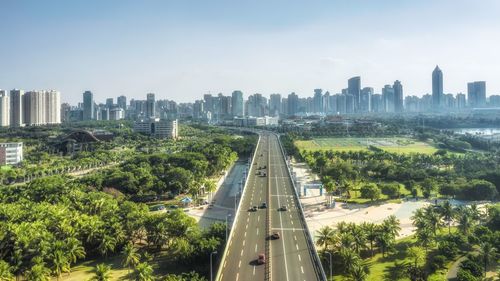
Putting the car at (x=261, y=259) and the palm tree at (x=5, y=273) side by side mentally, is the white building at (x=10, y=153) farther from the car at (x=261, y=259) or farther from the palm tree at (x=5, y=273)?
the car at (x=261, y=259)

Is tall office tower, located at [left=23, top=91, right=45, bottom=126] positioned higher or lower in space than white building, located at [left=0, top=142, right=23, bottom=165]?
higher

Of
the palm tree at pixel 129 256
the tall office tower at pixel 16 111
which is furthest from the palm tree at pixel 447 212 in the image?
the tall office tower at pixel 16 111

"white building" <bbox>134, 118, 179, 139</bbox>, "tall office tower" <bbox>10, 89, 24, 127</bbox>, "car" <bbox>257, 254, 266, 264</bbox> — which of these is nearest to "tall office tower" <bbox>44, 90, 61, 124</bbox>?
"tall office tower" <bbox>10, 89, 24, 127</bbox>

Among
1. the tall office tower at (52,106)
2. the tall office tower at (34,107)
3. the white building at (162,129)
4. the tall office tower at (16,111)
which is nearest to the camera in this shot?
the white building at (162,129)

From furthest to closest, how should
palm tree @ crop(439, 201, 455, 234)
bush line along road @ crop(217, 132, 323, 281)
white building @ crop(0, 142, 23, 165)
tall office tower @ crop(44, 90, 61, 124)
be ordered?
tall office tower @ crop(44, 90, 61, 124) < white building @ crop(0, 142, 23, 165) < palm tree @ crop(439, 201, 455, 234) < bush line along road @ crop(217, 132, 323, 281)

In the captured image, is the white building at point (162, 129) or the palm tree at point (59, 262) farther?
the white building at point (162, 129)

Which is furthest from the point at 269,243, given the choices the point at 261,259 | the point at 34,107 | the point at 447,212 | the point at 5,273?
the point at 34,107

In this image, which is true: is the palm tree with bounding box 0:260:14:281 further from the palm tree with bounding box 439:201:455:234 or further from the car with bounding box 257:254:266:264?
the palm tree with bounding box 439:201:455:234

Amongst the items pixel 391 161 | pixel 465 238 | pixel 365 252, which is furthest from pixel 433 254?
pixel 391 161
